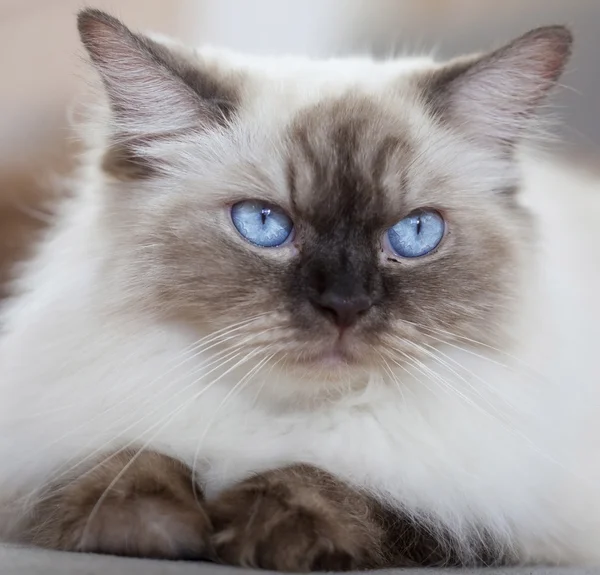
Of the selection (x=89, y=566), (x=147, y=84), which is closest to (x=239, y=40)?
(x=147, y=84)

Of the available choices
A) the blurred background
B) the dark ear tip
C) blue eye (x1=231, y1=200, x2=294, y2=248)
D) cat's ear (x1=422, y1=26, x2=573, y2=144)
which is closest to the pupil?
blue eye (x1=231, y1=200, x2=294, y2=248)

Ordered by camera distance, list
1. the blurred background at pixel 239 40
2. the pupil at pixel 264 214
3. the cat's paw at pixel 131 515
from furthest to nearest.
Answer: the blurred background at pixel 239 40 < the pupil at pixel 264 214 < the cat's paw at pixel 131 515

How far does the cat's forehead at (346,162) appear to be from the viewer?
1.29 meters

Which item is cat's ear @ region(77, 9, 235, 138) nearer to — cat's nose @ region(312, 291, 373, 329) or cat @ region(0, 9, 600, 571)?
cat @ region(0, 9, 600, 571)

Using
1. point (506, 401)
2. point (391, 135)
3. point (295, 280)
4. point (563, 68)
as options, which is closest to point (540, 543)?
point (506, 401)

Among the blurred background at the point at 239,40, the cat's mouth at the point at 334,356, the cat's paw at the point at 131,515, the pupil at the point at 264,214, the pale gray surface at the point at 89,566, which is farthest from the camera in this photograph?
the blurred background at the point at 239,40

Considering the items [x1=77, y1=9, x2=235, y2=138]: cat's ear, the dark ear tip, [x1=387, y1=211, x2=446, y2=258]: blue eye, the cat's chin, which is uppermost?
the dark ear tip

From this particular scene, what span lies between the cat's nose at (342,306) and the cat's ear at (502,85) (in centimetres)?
45

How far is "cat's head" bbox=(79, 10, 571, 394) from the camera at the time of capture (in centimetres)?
124

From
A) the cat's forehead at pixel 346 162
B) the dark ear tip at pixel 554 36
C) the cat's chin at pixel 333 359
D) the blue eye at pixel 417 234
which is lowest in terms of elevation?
the cat's chin at pixel 333 359

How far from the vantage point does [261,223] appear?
132cm

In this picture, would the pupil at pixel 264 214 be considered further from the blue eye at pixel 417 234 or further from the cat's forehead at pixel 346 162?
the blue eye at pixel 417 234

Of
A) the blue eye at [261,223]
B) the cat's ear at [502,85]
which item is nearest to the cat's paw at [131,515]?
the blue eye at [261,223]

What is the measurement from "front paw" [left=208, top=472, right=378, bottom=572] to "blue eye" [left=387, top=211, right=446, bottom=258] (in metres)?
0.43
